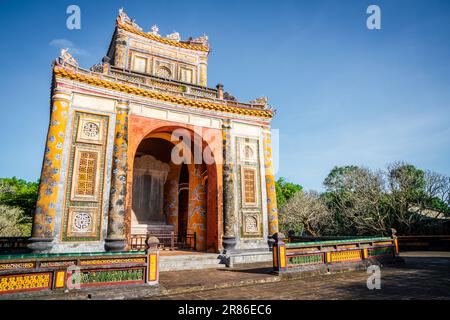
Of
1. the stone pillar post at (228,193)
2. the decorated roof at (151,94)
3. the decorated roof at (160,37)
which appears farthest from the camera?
the decorated roof at (160,37)

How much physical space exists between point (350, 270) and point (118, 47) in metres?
16.8

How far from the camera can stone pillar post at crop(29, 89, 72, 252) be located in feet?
30.8

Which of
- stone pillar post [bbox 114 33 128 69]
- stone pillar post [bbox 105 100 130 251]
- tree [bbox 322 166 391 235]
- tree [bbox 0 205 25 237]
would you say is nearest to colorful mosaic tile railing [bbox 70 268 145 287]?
stone pillar post [bbox 105 100 130 251]

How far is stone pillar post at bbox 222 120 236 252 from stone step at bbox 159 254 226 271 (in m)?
1.05

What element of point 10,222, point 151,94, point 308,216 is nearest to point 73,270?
point 151,94

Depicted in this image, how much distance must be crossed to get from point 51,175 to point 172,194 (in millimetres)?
7700

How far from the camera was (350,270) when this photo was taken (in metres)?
9.49

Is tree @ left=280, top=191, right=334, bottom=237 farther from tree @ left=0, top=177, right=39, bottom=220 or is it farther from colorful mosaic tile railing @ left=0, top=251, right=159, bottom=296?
tree @ left=0, top=177, right=39, bottom=220

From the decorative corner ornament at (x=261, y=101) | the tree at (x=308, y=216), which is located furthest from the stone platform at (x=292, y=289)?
the tree at (x=308, y=216)

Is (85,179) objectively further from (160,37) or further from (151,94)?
(160,37)

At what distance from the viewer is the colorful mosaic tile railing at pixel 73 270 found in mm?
5402

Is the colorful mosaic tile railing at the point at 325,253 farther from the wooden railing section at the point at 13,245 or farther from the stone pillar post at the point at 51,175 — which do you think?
the wooden railing section at the point at 13,245

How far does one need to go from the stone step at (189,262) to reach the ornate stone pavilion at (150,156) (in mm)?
1137
